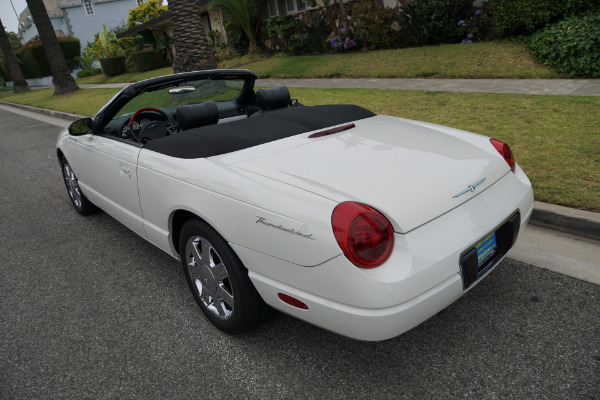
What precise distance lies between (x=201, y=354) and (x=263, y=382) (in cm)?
45

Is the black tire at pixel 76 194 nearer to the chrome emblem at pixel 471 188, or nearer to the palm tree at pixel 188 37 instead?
the chrome emblem at pixel 471 188

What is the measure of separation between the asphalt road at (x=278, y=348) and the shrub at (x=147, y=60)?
24.7m

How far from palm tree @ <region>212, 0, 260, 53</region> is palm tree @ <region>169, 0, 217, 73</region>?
8655 mm

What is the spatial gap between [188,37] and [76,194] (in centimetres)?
642

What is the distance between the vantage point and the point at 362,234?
1.85 meters

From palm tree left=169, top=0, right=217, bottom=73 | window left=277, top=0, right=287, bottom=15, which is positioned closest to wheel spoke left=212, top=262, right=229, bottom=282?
palm tree left=169, top=0, right=217, bottom=73

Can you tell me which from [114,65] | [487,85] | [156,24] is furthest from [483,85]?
[114,65]

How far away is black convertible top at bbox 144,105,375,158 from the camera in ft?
8.71

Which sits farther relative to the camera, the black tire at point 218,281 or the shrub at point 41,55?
the shrub at point 41,55

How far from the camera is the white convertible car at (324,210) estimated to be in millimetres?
1866

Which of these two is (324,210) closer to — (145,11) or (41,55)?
(145,11)

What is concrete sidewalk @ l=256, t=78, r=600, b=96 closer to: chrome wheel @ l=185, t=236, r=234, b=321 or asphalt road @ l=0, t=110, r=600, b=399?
asphalt road @ l=0, t=110, r=600, b=399

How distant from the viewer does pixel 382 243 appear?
1868 millimetres

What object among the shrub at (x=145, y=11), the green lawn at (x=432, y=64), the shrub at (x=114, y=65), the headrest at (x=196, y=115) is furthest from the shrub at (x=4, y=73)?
the headrest at (x=196, y=115)
